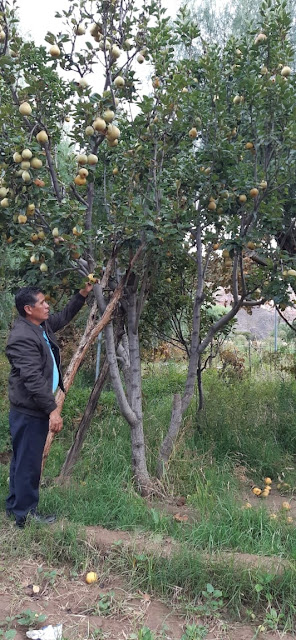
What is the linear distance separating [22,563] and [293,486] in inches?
88.5

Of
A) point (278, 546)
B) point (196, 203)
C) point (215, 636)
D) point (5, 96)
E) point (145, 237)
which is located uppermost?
point (5, 96)

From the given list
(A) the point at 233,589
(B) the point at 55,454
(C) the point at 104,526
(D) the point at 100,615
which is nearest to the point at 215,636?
(A) the point at 233,589

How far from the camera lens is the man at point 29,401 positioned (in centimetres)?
369

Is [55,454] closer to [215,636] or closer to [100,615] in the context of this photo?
[100,615]

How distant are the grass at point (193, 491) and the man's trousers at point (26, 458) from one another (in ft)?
0.67

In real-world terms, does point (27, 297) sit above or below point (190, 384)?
above

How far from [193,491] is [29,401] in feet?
5.01

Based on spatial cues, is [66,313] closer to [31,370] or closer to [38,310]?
[38,310]

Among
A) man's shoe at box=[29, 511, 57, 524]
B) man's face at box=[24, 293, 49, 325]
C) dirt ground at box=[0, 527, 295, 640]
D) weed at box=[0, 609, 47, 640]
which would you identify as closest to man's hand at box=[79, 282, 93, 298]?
man's face at box=[24, 293, 49, 325]

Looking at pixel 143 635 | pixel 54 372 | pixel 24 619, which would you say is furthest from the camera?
pixel 54 372

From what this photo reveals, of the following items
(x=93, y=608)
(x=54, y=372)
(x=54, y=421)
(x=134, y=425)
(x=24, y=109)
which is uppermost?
(x=24, y=109)

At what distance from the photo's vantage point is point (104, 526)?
382 cm

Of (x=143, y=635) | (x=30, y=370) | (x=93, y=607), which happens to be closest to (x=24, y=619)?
(x=93, y=607)

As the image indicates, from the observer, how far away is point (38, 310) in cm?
386
